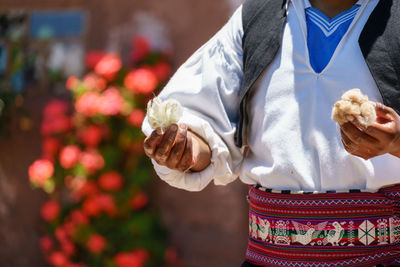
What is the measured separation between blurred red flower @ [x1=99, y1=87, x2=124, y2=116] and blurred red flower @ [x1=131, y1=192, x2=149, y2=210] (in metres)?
0.63

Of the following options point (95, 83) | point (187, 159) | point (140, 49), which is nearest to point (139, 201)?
point (95, 83)

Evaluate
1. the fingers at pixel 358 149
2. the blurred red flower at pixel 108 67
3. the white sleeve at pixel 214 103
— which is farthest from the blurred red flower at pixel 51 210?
the fingers at pixel 358 149

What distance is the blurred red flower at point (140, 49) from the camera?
469 centimetres

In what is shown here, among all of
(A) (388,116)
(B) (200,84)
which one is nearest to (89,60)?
(B) (200,84)

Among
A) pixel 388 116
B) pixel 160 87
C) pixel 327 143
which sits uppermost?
pixel 388 116

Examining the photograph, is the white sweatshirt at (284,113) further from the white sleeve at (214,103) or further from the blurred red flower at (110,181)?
the blurred red flower at (110,181)

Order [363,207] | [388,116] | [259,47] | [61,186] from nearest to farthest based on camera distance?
[388,116] < [363,207] < [259,47] < [61,186]

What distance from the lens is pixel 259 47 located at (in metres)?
2.04

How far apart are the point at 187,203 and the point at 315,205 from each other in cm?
280

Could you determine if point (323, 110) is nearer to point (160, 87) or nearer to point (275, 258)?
point (275, 258)

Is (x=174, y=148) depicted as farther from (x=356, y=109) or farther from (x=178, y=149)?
(x=356, y=109)

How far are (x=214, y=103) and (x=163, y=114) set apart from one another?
0.95ft

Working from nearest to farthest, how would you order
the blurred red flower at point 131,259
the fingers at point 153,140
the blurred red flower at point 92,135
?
the fingers at point 153,140
the blurred red flower at point 131,259
the blurred red flower at point 92,135

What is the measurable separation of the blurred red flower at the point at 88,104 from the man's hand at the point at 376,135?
3.11 metres
